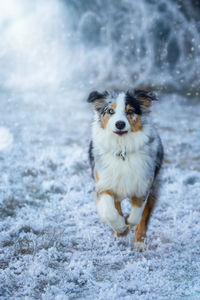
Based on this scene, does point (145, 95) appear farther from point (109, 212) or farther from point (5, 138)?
point (5, 138)

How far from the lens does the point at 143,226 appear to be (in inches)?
174

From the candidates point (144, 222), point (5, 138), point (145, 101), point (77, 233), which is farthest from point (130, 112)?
point (5, 138)

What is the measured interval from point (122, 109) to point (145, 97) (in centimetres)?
47

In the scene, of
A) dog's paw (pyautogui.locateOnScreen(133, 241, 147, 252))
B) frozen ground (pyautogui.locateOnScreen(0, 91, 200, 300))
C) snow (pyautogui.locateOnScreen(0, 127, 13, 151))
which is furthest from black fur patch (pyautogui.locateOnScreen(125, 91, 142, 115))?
snow (pyautogui.locateOnScreen(0, 127, 13, 151))

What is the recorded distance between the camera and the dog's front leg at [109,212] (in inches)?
154

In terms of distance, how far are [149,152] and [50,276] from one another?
1.82 m

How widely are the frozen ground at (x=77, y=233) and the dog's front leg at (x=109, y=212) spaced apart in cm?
38

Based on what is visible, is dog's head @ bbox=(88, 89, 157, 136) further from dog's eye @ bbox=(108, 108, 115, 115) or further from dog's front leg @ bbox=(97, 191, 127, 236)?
dog's front leg @ bbox=(97, 191, 127, 236)

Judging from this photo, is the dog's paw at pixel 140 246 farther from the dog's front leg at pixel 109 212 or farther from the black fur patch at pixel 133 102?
the black fur patch at pixel 133 102

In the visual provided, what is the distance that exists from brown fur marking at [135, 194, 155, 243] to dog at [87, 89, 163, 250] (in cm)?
9

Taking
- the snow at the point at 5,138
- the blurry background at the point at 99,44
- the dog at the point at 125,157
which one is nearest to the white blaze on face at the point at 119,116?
the dog at the point at 125,157

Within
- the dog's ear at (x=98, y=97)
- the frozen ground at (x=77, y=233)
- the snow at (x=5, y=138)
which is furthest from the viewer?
the snow at (x=5, y=138)

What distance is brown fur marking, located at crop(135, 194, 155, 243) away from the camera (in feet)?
14.3

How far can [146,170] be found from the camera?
4.12 m
